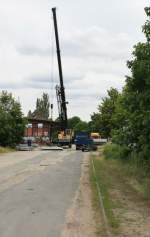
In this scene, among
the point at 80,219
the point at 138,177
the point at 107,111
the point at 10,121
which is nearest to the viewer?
the point at 80,219

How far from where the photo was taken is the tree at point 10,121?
8100 centimetres

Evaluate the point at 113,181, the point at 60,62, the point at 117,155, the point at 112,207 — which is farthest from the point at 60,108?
the point at 112,207

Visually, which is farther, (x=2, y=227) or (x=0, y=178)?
(x=0, y=178)

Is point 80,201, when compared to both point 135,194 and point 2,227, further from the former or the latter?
A: point 2,227

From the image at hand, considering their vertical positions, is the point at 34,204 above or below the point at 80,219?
above

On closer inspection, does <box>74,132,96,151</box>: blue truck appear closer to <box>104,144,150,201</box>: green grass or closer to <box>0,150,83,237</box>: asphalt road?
<box>104,144,150,201</box>: green grass

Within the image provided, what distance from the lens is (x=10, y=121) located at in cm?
8381

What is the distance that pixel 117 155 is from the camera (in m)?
47.1

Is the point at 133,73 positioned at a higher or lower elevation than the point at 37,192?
higher

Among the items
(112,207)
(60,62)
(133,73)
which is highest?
(60,62)

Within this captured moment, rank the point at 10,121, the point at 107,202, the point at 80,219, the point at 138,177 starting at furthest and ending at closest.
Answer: the point at 10,121 → the point at 138,177 → the point at 107,202 → the point at 80,219

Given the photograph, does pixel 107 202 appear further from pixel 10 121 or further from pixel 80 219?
pixel 10 121

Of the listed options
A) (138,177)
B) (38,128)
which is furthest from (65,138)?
(38,128)

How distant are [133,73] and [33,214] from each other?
270 inches
